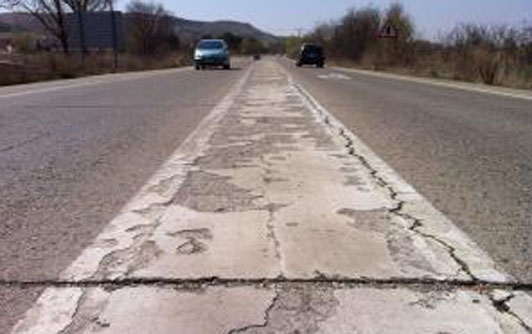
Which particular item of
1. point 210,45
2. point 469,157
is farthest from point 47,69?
point 469,157

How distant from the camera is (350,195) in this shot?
6.42m

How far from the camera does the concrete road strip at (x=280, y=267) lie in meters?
3.65

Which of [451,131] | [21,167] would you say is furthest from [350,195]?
[451,131]

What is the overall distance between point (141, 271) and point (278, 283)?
764 mm

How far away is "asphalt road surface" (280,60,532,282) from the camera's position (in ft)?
17.5

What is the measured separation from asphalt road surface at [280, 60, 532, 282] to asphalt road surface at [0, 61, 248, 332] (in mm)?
2518

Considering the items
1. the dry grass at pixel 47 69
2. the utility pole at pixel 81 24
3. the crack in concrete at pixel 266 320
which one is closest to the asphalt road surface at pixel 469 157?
the crack in concrete at pixel 266 320

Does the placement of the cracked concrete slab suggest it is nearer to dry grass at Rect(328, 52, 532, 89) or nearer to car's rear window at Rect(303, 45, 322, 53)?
dry grass at Rect(328, 52, 532, 89)

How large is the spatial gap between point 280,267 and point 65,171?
4049 mm

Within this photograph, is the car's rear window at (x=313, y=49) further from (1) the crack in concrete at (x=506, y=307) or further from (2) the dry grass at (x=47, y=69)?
(1) the crack in concrete at (x=506, y=307)

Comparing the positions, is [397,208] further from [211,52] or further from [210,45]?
[210,45]

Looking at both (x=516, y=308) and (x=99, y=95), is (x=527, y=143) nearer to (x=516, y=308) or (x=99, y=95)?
(x=516, y=308)

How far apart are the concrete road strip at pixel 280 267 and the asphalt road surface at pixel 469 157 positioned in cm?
23

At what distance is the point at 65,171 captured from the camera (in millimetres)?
7879
